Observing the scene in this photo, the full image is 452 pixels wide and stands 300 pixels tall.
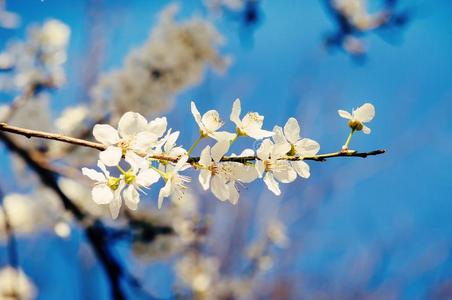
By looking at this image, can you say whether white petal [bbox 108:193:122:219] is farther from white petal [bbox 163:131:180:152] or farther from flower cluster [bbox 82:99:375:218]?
white petal [bbox 163:131:180:152]

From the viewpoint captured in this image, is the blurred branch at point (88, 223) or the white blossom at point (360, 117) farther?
the blurred branch at point (88, 223)

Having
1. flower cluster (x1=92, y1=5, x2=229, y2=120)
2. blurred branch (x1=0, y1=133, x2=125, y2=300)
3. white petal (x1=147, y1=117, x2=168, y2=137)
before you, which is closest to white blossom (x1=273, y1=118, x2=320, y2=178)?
white petal (x1=147, y1=117, x2=168, y2=137)

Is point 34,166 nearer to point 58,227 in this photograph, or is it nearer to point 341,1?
point 58,227

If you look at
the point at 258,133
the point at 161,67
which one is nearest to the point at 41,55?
the point at 161,67

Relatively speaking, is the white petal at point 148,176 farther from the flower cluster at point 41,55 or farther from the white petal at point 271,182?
the flower cluster at point 41,55

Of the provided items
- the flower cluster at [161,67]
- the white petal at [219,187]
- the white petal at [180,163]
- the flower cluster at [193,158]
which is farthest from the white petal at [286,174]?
the flower cluster at [161,67]

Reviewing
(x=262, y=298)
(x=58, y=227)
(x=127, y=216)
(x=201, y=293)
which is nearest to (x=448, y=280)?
(x=262, y=298)

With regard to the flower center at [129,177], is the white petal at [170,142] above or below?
above

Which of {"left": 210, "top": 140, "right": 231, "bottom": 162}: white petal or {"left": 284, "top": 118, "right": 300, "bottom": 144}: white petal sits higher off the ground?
{"left": 284, "top": 118, "right": 300, "bottom": 144}: white petal
